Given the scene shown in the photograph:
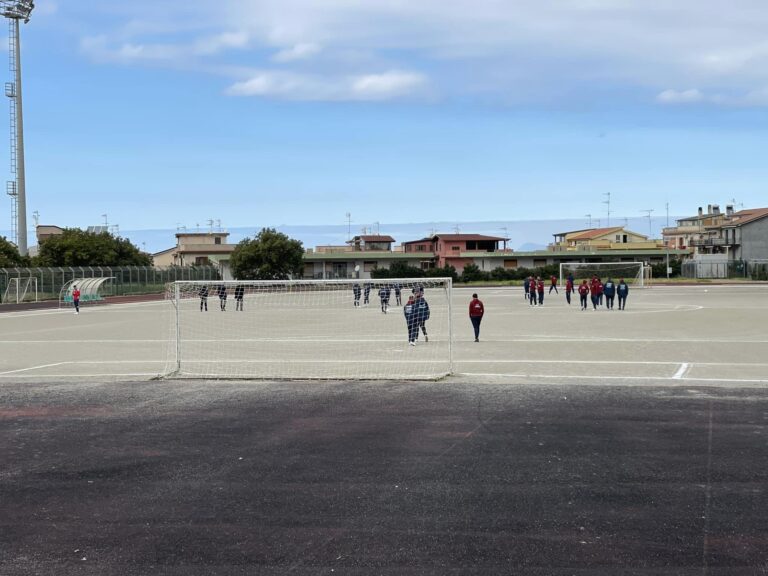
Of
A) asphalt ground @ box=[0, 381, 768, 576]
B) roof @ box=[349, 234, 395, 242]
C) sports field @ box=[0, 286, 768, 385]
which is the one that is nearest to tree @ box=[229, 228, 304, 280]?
roof @ box=[349, 234, 395, 242]

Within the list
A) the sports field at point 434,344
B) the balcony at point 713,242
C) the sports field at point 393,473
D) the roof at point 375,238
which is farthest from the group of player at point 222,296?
the roof at point 375,238

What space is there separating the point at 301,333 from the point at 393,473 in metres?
18.1

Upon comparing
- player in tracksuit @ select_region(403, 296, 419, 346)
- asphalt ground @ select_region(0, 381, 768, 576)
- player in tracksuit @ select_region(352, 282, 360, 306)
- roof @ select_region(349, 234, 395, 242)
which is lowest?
asphalt ground @ select_region(0, 381, 768, 576)

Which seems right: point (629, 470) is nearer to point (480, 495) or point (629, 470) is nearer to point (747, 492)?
point (747, 492)

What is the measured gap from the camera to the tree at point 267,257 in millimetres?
81438

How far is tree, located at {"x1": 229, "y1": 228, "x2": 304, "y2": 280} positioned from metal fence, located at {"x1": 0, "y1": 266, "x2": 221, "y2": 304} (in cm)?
539

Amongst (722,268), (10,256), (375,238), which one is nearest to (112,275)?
(10,256)

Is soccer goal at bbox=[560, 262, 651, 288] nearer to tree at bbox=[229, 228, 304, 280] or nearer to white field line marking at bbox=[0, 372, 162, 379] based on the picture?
tree at bbox=[229, 228, 304, 280]

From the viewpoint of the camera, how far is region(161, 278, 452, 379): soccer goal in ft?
57.1

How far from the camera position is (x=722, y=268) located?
309 ft

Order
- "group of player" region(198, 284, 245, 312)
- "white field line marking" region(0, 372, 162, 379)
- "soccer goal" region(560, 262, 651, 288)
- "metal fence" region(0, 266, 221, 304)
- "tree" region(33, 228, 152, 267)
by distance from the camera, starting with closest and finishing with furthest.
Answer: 1. "white field line marking" region(0, 372, 162, 379)
2. "group of player" region(198, 284, 245, 312)
3. "metal fence" region(0, 266, 221, 304)
4. "soccer goal" region(560, 262, 651, 288)
5. "tree" region(33, 228, 152, 267)

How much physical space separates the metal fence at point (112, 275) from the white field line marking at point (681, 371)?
143 feet

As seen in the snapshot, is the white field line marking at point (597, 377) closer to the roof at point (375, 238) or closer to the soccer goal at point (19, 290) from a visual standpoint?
the soccer goal at point (19, 290)

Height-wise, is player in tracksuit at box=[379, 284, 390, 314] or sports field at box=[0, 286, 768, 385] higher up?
player in tracksuit at box=[379, 284, 390, 314]
